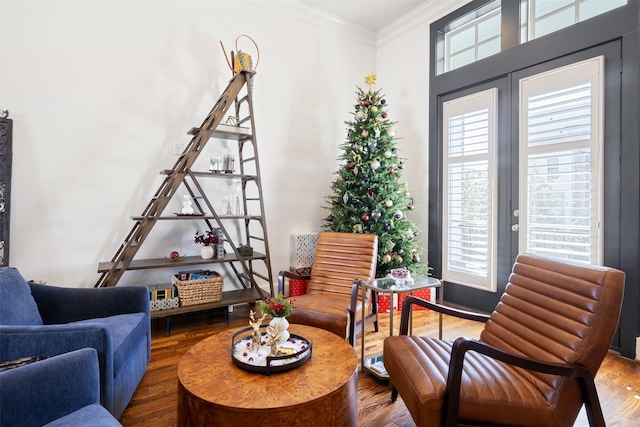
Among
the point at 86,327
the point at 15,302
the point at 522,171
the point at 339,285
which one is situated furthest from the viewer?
the point at 522,171

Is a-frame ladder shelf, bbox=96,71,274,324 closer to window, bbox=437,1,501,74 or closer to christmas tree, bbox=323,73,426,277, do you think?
christmas tree, bbox=323,73,426,277

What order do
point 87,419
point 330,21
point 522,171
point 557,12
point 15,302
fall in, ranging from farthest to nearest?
1. point 330,21
2. point 522,171
3. point 557,12
4. point 15,302
5. point 87,419

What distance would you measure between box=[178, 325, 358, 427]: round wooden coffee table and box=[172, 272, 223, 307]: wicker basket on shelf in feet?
5.21

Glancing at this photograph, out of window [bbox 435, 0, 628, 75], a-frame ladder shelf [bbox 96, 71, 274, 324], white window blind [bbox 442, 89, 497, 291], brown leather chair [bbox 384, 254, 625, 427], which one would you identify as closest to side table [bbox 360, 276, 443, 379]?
brown leather chair [bbox 384, 254, 625, 427]

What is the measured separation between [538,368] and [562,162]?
2306 millimetres

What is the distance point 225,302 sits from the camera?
11.1 feet

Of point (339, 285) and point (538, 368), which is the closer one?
point (538, 368)

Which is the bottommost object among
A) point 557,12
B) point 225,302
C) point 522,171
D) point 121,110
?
point 225,302

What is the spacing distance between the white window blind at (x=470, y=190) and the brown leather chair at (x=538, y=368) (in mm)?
2035

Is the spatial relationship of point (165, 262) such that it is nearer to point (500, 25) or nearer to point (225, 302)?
point (225, 302)

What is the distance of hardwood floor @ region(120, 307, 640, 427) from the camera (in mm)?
1886

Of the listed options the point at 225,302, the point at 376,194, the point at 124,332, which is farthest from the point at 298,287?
the point at 124,332

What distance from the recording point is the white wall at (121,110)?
301 cm

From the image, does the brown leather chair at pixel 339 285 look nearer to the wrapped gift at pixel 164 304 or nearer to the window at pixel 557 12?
the wrapped gift at pixel 164 304
